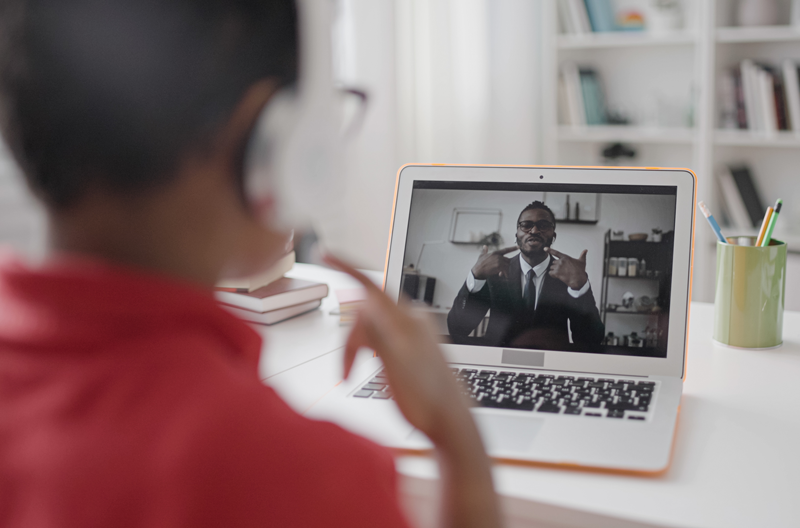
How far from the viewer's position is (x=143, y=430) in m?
0.31

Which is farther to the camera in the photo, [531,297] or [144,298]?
[531,297]

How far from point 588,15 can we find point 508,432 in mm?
2628

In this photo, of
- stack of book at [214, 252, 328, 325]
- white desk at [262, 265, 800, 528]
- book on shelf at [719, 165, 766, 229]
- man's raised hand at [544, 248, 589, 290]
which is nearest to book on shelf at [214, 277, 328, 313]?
stack of book at [214, 252, 328, 325]

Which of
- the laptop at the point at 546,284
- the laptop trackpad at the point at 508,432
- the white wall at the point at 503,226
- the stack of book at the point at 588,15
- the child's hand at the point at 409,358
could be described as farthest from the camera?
the stack of book at the point at 588,15

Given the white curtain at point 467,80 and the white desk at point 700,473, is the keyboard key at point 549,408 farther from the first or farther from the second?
the white curtain at point 467,80

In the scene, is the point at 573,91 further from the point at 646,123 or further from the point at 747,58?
the point at 747,58

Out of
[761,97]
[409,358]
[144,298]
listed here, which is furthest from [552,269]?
[761,97]

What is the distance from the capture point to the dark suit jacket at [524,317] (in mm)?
939

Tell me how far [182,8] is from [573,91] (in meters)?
2.91

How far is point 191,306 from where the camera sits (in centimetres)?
35

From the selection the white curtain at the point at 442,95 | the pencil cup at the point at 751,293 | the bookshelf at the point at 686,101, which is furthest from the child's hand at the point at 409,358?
the white curtain at the point at 442,95

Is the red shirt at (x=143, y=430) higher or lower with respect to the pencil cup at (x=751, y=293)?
lower

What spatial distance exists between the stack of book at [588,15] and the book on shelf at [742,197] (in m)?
0.80

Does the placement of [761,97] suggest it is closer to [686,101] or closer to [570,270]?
[686,101]
